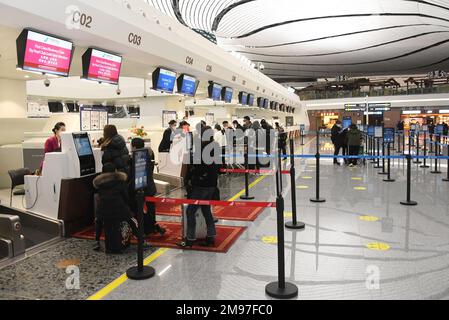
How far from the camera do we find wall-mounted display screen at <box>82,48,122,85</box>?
21.6 feet

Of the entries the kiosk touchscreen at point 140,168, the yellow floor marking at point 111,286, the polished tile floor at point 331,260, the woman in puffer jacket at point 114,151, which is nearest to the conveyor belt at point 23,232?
the polished tile floor at point 331,260

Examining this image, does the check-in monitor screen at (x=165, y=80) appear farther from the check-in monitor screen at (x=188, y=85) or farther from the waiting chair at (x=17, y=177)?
the waiting chair at (x=17, y=177)

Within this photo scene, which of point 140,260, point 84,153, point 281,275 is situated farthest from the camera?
point 84,153

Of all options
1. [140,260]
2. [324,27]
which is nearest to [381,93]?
[324,27]

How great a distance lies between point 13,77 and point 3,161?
2017mm

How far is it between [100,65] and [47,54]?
1301mm

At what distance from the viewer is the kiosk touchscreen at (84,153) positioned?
5926 mm

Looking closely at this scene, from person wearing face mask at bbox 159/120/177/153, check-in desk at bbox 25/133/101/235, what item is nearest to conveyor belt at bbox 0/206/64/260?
check-in desk at bbox 25/133/101/235

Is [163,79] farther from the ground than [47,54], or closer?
farther from the ground

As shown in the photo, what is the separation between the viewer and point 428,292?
3537mm

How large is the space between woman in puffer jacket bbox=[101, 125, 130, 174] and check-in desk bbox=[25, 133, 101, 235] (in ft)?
3.04

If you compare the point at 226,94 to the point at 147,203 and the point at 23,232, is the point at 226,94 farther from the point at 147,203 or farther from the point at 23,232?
the point at 23,232

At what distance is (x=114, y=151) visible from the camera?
5.15 metres

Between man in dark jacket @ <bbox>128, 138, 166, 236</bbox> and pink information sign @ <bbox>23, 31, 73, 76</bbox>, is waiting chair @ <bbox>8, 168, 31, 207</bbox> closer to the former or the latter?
pink information sign @ <bbox>23, 31, 73, 76</bbox>
